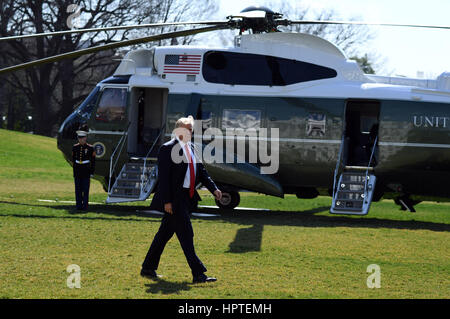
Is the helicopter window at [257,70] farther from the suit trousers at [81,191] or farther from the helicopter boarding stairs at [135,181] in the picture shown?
the suit trousers at [81,191]

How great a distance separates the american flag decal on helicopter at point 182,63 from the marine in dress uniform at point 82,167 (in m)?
2.75

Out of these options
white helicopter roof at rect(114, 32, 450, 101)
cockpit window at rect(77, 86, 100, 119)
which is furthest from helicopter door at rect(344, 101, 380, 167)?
cockpit window at rect(77, 86, 100, 119)

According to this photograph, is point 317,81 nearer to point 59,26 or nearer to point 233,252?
point 233,252

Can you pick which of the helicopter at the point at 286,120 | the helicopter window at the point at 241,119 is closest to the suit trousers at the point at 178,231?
the helicopter at the point at 286,120

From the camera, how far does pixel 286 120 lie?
1531 cm

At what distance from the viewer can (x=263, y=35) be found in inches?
602

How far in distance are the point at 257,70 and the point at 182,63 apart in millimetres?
1922

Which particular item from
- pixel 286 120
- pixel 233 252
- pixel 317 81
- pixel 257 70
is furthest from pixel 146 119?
pixel 233 252

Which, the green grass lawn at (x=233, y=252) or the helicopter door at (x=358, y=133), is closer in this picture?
the green grass lawn at (x=233, y=252)

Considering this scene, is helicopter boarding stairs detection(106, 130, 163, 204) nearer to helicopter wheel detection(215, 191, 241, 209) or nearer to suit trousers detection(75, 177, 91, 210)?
suit trousers detection(75, 177, 91, 210)

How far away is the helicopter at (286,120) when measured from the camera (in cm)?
1459
